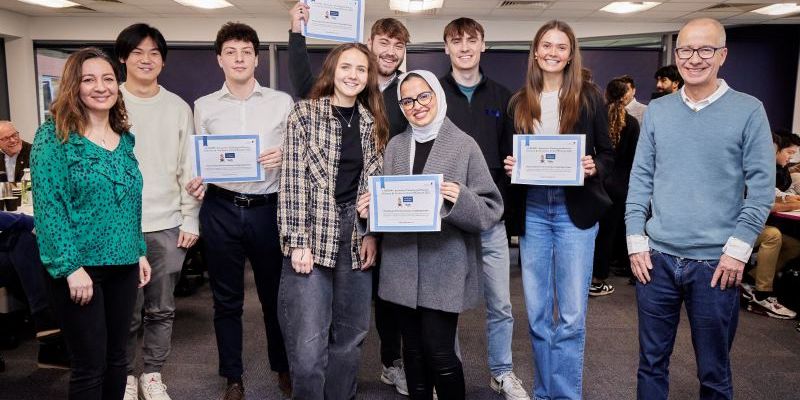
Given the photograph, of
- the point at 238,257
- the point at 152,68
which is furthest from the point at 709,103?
the point at 152,68

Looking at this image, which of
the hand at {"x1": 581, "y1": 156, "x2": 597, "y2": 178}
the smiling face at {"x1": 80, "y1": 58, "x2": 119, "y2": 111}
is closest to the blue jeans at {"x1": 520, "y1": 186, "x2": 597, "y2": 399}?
the hand at {"x1": 581, "y1": 156, "x2": 597, "y2": 178}

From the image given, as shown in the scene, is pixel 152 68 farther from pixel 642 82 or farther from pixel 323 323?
pixel 642 82

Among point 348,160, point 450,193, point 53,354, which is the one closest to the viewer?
point 450,193

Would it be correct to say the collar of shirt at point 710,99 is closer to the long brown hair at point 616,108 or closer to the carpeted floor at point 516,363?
the carpeted floor at point 516,363

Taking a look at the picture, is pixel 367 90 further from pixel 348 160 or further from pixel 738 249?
pixel 738 249

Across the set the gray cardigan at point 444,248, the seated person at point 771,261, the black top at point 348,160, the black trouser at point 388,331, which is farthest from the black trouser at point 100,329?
the seated person at point 771,261

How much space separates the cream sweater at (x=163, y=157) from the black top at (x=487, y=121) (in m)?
1.11

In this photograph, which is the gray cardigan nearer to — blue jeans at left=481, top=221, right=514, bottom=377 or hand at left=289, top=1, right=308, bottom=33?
blue jeans at left=481, top=221, right=514, bottom=377

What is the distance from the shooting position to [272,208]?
7.90 feet

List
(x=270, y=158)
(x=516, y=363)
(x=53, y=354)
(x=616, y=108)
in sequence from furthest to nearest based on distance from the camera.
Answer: (x=616, y=108) → (x=516, y=363) → (x=53, y=354) → (x=270, y=158)

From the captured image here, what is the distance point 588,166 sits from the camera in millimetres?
2162

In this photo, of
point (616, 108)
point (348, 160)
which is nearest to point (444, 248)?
point (348, 160)

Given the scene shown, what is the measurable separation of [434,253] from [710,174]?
90 centimetres

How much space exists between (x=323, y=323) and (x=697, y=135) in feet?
4.57
